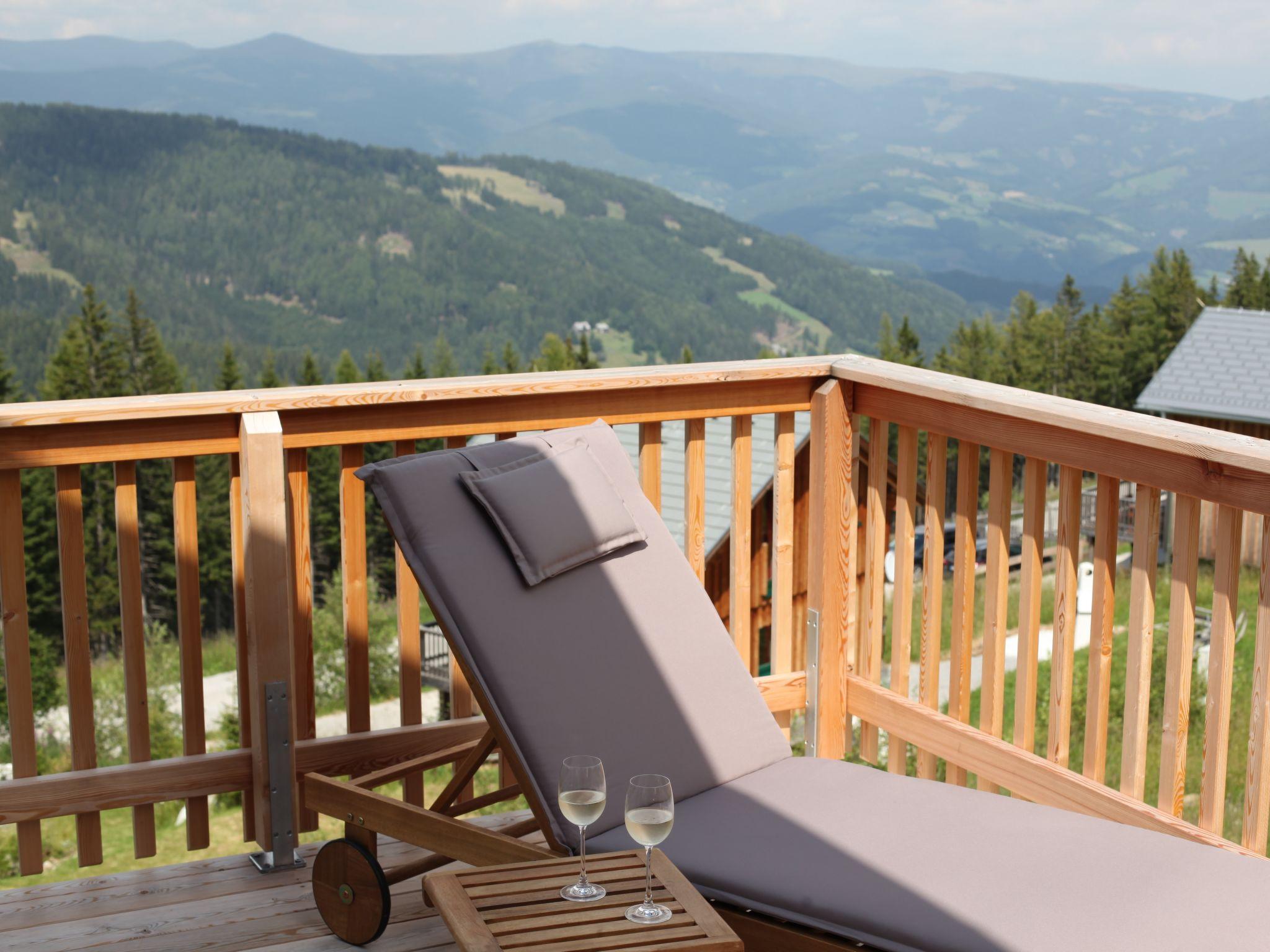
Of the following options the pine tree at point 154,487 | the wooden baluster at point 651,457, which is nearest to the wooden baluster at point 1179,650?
the wooden baluster at point 651,457

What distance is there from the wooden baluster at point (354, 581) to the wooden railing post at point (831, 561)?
43.7 inches

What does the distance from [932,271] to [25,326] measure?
3659 inches

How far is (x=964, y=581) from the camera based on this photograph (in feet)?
8.48

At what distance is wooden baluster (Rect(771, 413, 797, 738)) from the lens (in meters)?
2.92

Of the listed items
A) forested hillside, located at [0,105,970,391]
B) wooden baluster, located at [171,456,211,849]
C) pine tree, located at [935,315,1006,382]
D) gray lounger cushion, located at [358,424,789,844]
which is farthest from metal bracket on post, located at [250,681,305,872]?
forested hillside, located at [0,105,970,391]

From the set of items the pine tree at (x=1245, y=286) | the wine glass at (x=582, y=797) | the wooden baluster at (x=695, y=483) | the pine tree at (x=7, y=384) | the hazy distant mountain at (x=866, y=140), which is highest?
the hazy distant mountain at (x=866, y=140)

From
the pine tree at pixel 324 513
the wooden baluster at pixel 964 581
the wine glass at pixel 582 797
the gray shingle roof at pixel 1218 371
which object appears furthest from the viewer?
the pine tree at pixel 324 513

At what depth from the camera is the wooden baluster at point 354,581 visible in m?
2.54

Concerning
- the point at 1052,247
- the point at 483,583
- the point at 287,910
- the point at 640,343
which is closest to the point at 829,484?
the point at 483,583

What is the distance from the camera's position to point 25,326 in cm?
6128

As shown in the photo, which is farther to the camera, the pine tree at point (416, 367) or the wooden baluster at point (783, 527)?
the pine tree at point (416, 367)

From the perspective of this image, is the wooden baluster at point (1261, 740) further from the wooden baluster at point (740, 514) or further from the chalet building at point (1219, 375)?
the chalet building at point (1219, 375)

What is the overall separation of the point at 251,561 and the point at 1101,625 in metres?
1.67

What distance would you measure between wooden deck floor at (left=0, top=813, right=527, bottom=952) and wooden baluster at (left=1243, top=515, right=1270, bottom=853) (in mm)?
1420
